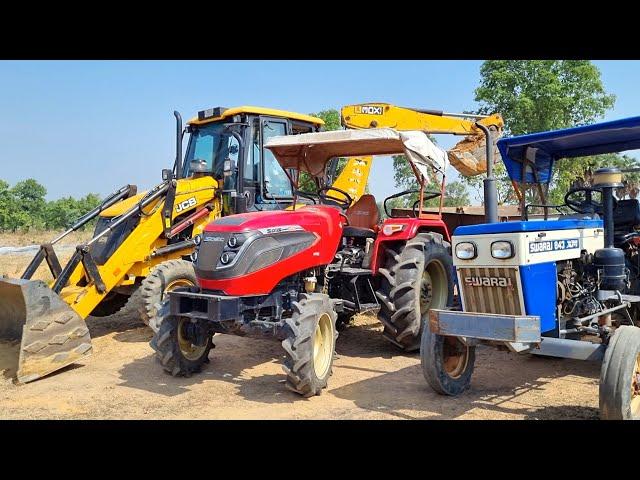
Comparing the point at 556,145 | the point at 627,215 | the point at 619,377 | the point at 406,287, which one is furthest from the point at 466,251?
the point at 627,215

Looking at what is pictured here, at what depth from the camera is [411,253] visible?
6.39 metres

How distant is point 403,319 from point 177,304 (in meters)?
2.33

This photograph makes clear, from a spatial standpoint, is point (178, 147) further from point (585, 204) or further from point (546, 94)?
point (546, 94)

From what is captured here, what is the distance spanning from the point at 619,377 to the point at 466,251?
137cm

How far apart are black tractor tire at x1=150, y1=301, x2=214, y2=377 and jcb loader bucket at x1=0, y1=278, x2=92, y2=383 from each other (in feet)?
3.24

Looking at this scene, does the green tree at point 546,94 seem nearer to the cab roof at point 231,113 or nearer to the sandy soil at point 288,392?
the cab roof at point 231,113

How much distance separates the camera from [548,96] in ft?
50.3

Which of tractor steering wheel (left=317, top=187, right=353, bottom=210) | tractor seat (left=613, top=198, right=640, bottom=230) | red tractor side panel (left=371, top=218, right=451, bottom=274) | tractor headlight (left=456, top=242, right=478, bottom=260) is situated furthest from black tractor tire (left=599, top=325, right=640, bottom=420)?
tractor steering wheel (left=317, top=187, right=353, bottom=210)

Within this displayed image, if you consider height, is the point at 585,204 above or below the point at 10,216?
below

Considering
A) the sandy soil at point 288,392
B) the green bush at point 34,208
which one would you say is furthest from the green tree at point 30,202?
the sandy soil at point 288,392

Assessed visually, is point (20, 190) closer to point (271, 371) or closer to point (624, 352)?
point (271, 371)

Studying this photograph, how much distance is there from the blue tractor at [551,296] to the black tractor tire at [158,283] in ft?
11.8

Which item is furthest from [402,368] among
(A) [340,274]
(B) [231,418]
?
(B) [231,418]

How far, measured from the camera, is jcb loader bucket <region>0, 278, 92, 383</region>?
18.8 feet
